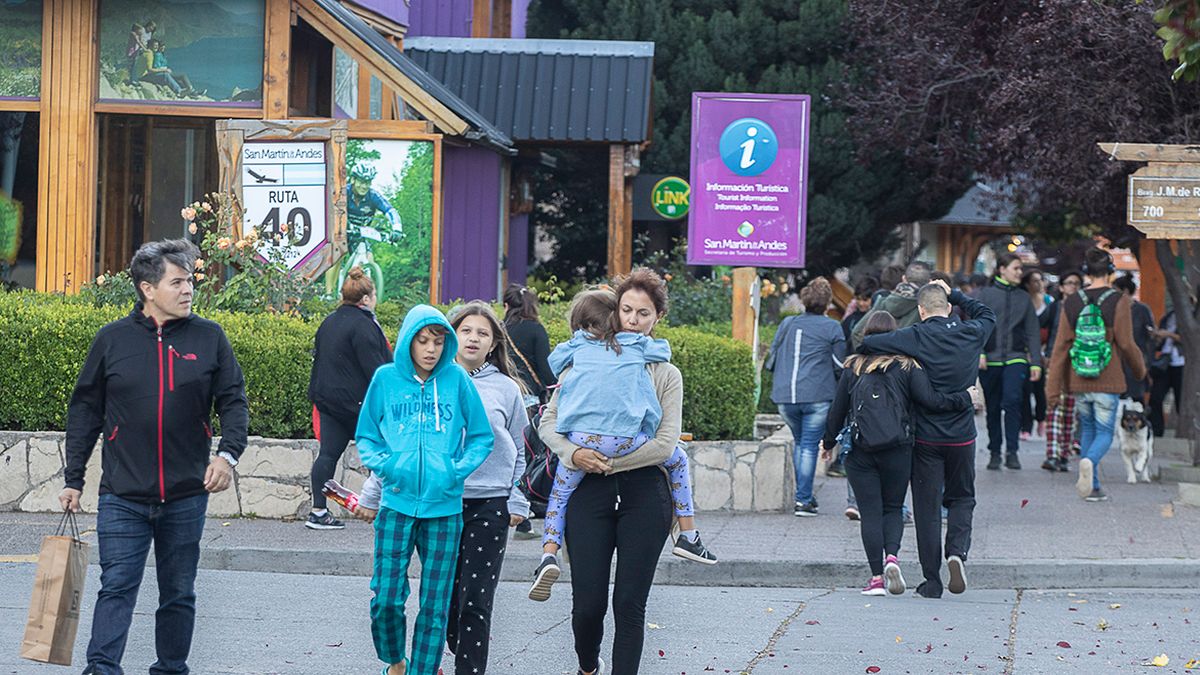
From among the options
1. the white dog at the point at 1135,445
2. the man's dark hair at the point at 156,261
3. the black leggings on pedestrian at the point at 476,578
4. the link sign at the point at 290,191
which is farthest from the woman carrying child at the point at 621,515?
the white dog at the point at 1135,445

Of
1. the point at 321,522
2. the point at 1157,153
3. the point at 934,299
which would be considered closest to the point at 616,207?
the point at 1157,153

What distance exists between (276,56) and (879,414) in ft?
26.4

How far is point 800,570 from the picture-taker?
392 inches

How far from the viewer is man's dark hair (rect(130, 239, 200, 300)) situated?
6141 millimetres

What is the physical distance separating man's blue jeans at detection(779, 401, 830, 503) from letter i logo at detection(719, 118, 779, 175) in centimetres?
190

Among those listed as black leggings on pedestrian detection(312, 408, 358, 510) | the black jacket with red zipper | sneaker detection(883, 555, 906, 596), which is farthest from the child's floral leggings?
black leggings on pedestrian detection(312, 408, 358, 510)

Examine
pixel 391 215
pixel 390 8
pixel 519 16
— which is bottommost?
pixel 391 215

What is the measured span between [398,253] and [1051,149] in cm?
638

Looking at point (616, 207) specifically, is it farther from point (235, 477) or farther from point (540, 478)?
point (540, 478)

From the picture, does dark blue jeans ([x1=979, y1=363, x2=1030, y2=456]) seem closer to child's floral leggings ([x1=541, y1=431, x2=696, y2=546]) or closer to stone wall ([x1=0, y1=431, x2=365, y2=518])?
stone wall ([x1=0, y1=431, x2=365, y2=518])

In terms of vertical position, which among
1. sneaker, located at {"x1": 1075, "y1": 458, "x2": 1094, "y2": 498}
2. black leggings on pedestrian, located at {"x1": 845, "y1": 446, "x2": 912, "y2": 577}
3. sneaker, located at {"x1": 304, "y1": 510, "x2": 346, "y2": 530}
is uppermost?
black leggings on pedestrian, located at {"x1": 845, "y1": 446, "x2": 912, "y2": 577}

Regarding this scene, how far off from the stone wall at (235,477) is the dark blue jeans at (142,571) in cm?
474

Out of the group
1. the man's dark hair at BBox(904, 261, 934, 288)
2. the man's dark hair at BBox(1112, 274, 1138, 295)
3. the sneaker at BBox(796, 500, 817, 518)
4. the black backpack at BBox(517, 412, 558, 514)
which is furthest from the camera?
the man's dark hair at BBox(1112, 274, 1138, 295)

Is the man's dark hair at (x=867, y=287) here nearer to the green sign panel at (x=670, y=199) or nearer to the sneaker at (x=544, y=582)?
the green sign panel at (x=670, y=199)
